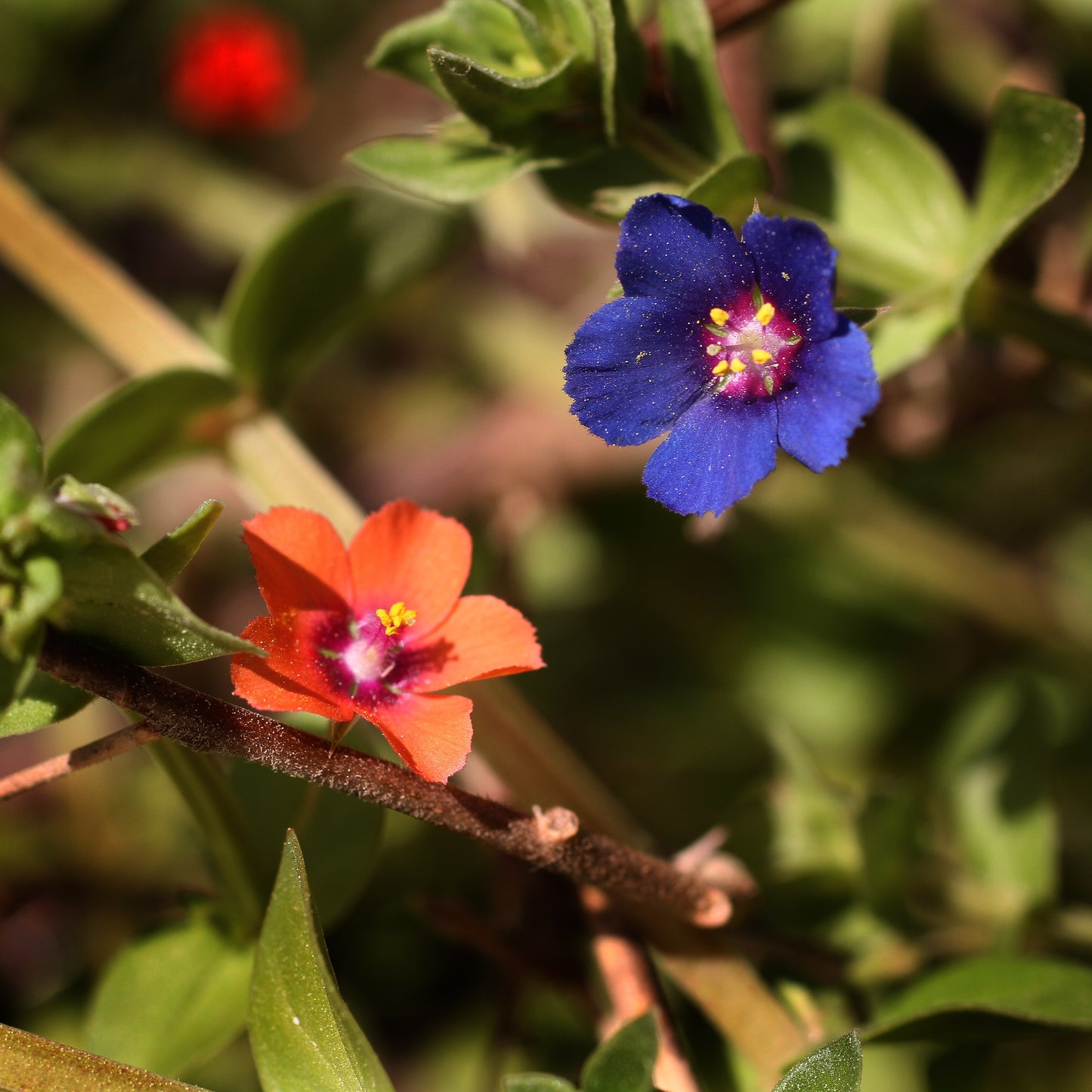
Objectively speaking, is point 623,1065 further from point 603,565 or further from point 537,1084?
point 603,565

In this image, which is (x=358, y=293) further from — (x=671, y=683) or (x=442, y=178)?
(x=671, y=683)

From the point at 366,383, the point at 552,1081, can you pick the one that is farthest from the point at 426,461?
the point at 552,1081

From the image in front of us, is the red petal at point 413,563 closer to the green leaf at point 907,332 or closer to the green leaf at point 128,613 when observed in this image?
Answer: the green leaf at point 128,613

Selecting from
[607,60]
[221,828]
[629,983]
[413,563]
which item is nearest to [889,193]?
[607,60]

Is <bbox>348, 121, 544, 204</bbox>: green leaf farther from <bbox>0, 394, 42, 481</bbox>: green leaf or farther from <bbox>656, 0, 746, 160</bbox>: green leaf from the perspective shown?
<bbox>0, 394, 42, 481</bbox>: green leaf

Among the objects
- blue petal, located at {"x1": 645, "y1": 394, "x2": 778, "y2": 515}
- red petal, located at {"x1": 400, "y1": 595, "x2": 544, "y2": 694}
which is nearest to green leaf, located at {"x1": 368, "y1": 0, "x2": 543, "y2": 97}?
blue petal, located at {"x1": 645, "y1": 394, "x2": 778, "y2": 515}
